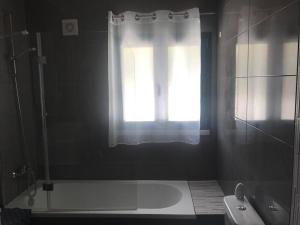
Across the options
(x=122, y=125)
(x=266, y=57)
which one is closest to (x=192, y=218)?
(x=122, y=125)

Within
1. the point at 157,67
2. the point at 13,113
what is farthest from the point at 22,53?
the point at 157,67

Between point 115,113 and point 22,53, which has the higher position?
point 22,53

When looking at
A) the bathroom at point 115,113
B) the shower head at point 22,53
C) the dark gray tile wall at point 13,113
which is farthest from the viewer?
the shower head at point 22,53

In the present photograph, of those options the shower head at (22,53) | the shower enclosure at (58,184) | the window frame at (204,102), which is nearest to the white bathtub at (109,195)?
the shower enclosure at (58,184)

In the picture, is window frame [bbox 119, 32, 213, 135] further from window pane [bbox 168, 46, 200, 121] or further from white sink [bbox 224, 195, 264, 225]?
white sink [bbox 224, 195, 264, 225]

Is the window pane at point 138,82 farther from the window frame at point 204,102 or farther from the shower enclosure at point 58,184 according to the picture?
the shower enclosure at point 58,184

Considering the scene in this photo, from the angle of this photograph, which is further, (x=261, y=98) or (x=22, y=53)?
(x=22, y=53)

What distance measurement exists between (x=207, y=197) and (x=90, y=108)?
1.44m

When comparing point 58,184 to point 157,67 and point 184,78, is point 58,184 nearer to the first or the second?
point 157,67

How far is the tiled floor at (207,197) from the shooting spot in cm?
208

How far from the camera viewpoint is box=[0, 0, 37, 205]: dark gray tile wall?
2.38m

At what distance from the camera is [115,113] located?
2.62 m

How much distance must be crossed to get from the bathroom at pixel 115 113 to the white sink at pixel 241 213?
43 centimetres

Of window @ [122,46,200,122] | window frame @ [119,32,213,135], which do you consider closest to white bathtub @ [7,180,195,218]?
window frame @ [119,32,213,135]
